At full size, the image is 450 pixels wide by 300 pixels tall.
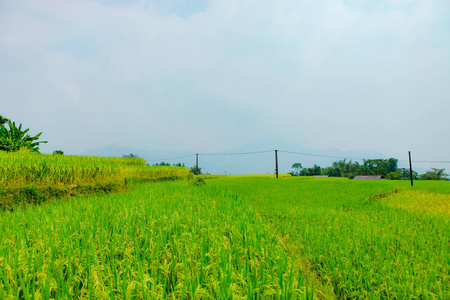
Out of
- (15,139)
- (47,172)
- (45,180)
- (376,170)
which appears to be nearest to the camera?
(45,180)

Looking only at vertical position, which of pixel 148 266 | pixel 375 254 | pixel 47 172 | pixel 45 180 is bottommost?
pixel 375 254

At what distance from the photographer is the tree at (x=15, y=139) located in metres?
13.1

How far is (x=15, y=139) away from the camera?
45.2 ft

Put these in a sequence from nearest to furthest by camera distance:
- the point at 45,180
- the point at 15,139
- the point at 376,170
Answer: the point at 45,180 → the point at 15,139 → the point at 376,170

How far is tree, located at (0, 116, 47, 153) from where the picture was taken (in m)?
13.1

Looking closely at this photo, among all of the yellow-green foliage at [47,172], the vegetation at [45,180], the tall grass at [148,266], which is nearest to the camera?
the tall grass at [148,266]

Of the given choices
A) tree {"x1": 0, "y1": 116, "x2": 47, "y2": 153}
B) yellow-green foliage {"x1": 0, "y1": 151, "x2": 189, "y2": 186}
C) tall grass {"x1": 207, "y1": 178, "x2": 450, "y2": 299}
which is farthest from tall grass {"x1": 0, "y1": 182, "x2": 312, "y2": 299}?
tree {"x1": 0, "y1": 116, "x2": 47, "y2": 153}

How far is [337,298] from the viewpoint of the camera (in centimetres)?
233

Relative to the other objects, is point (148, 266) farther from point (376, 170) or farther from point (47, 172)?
point (376, 170)

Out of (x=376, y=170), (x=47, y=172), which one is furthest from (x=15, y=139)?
(x=376, y=170)

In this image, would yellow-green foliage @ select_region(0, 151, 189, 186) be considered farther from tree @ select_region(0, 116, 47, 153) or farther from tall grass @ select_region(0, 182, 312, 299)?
tree @ select_region(0, 116, 47, 153)

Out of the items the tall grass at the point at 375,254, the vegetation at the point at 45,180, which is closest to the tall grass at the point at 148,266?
the tall grass at the point at 375,254

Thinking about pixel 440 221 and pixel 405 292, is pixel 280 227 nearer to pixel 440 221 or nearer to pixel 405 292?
pixel 405 292

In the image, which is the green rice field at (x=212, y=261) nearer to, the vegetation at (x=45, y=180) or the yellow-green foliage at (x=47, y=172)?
the vegetation at (x=45, y=180)
